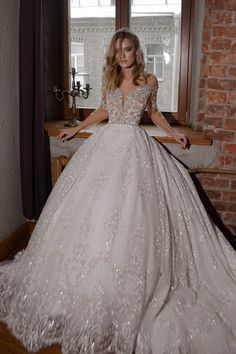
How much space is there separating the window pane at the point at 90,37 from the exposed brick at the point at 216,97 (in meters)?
1.04

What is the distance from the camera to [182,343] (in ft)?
5.00

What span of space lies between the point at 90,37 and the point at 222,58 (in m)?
1.17

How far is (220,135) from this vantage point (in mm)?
2383

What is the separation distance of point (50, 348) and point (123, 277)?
45cm

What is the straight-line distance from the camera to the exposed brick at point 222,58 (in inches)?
88.3

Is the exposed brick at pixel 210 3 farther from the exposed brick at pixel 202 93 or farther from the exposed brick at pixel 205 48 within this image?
the exposed brick at pixel 202 93

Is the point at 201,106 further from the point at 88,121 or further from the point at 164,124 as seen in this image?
the point at 88,121

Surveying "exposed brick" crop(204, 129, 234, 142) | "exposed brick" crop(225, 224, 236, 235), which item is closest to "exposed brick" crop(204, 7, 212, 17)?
"exposed brick" crop(204, 129, 234, 142)

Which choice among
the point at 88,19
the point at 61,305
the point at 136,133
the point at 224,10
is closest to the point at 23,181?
the point at 136,133

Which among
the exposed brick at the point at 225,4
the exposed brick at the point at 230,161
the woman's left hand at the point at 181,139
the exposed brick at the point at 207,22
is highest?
the exposed brick at the point at 225,4

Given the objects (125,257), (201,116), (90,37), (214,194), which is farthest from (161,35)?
(125,257)

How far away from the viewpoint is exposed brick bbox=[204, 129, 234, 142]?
2371 millimetres

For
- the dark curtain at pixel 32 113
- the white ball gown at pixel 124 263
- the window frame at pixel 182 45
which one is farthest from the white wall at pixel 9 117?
the window frame at pixel 182 45

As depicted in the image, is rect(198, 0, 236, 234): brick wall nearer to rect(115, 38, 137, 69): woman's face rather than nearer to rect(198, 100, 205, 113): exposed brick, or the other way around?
rect(198, 100, 205, 113): exposed brick
